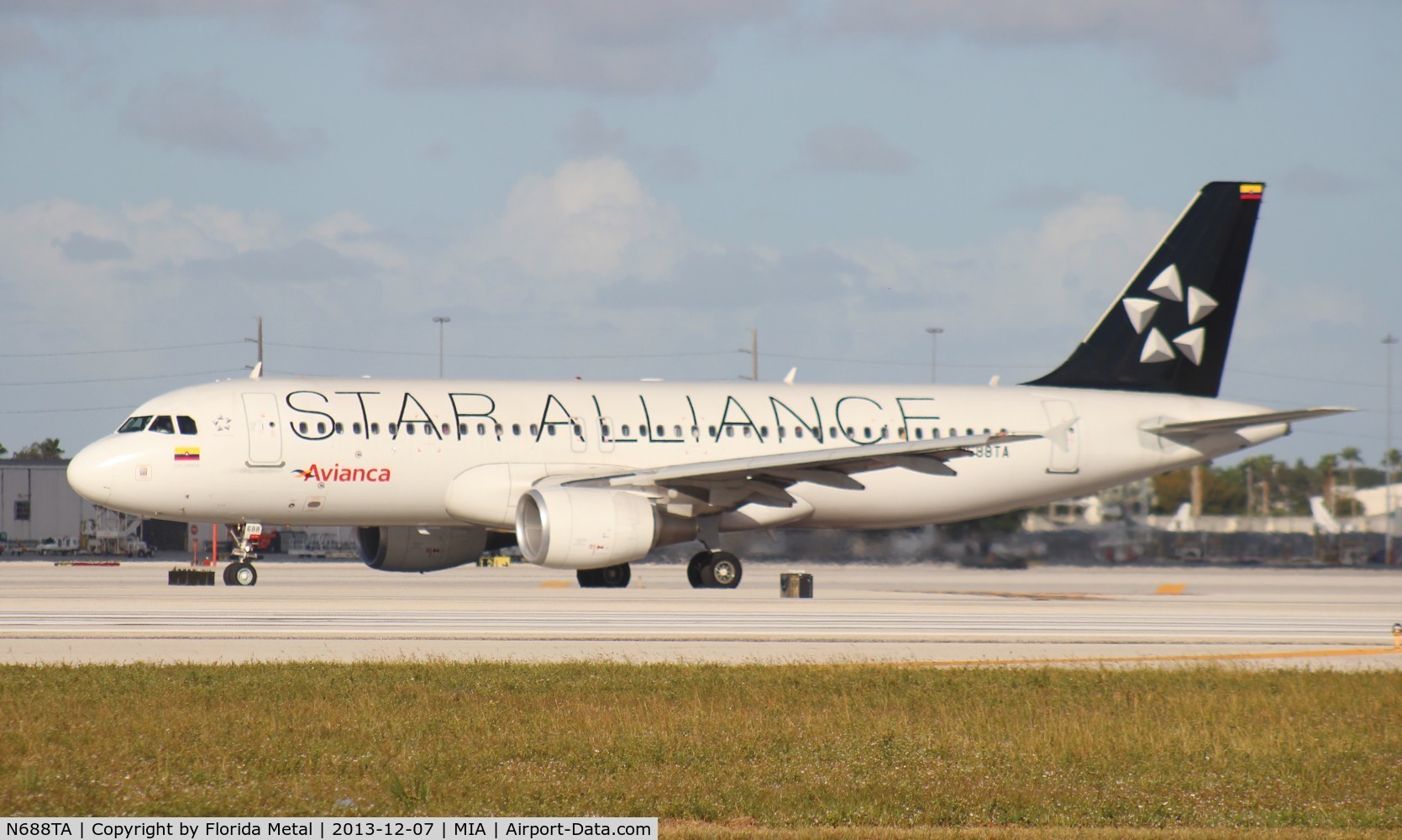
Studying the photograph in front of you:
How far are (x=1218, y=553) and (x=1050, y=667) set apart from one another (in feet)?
139

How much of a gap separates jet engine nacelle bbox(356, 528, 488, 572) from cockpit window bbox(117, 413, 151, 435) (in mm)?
5017

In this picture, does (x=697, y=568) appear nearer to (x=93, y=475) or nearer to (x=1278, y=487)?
(x=93, y=475)

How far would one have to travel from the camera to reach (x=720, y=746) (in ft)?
36.3

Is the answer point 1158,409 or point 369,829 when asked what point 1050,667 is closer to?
point 369,829

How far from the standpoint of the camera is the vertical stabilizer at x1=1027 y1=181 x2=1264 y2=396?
119 ft

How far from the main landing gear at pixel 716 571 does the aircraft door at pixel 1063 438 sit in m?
7.95

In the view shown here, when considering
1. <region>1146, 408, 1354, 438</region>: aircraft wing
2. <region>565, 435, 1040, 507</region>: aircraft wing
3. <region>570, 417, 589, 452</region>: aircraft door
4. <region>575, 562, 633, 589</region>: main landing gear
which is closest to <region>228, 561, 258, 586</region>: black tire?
<region>565, 435, 1040, 507</region>: aircraft wing

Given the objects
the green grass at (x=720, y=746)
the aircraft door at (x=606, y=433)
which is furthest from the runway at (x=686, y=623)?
the aircraft door at (x=606, y=433)

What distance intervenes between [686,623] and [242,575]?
39.4 ft

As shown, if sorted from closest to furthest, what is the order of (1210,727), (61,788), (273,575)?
(61,788), (1210,727), (273,575)

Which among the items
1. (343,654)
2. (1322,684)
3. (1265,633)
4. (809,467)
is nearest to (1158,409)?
(809,467)

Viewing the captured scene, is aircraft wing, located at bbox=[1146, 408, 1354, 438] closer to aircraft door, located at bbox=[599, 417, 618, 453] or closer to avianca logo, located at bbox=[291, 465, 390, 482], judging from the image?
aircraft door, located at bbox=[599, 417, 618, 453]

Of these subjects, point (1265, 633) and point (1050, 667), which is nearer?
point (1050, 667)

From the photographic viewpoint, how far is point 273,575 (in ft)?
126
